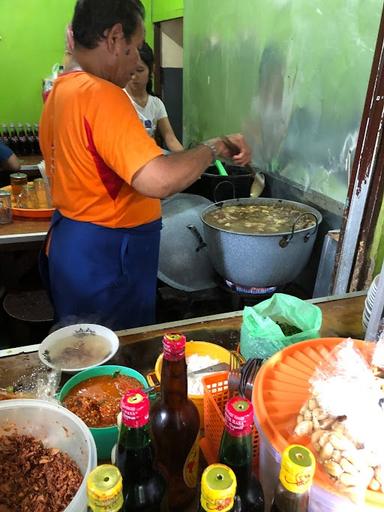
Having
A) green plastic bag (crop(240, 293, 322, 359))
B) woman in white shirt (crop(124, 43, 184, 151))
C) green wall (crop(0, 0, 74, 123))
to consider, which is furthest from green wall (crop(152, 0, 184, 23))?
green plastic bag (crop(240, 293, 322, 359))

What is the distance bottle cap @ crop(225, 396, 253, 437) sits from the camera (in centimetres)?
61

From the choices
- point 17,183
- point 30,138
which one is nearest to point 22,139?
point 30,138

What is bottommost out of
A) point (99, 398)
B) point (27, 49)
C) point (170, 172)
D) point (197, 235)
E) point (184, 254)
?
point (184, 254)

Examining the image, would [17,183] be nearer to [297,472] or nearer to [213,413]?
[213,413]

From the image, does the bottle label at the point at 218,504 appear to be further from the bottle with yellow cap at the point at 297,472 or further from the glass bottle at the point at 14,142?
the glass bottle at the point at 14,142

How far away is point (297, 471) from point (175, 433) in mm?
308

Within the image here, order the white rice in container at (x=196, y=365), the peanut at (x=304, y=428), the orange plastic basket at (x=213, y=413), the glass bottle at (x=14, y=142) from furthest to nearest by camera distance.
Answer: the glass bottle at (x=14, y=142) → the white rice in container at (x=196, y=365) → the orange plastic basket at (x=213, y=413) → the peanut at (x=304, y=428)

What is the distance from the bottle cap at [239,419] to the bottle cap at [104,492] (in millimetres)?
187

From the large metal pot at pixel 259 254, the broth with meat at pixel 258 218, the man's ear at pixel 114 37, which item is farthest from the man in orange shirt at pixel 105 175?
the broth with meat at pixel 258 218

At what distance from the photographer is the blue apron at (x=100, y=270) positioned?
164cm

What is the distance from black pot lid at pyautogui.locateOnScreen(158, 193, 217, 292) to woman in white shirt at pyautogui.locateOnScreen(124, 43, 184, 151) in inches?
40.3

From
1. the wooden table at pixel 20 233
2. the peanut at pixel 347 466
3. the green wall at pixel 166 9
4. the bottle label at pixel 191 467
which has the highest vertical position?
the green wall at pixel 166 9

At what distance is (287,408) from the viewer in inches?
30.5

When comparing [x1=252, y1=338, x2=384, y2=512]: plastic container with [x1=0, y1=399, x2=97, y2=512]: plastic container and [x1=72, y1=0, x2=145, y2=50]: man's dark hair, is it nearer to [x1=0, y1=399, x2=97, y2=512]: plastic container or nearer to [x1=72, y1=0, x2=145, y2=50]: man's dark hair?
[x1=0, y1=399, x2=97, y2=512]: plastic container
